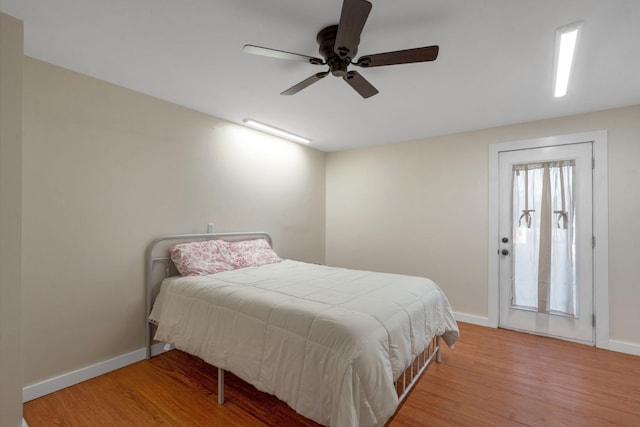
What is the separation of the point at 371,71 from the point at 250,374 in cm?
235

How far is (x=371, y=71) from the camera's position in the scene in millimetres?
2195

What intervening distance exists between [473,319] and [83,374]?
414 cm

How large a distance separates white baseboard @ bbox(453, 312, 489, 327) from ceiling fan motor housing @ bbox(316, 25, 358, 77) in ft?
11.2

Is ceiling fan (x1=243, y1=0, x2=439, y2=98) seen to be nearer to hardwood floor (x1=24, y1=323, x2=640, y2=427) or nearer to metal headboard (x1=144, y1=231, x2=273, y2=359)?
metal headboard (x1=144, y1=231, x2=273, y2=359)

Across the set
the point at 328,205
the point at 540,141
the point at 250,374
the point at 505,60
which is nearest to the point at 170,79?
the point at 250,374

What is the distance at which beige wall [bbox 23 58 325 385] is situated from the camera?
2074mm

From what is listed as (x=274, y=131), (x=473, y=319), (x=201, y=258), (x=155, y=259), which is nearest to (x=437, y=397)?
(x=473, y=319)

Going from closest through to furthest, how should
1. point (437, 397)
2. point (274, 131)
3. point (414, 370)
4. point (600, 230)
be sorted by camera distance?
point (437, 397), point (414, 370), point (600, 230), point (274, 131)

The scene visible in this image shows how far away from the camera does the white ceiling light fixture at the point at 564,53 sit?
1.69m

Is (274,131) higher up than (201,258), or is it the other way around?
(274,131)

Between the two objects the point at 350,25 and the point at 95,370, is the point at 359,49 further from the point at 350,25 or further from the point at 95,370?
the point at 95,370

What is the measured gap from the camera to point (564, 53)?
193 centimetres

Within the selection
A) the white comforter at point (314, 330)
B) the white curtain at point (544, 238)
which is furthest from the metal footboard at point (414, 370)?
the white curtain at point (544, 238)

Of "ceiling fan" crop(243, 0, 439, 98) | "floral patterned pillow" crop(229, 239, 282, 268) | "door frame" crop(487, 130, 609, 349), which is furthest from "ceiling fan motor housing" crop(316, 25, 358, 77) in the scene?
"door frame" crop(487, 130, 609, 349)
